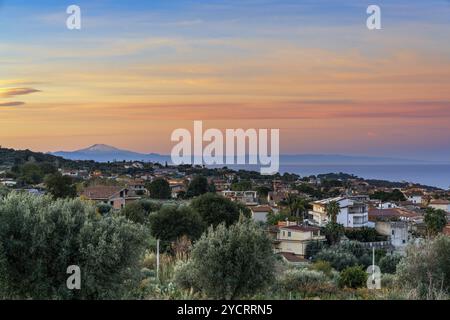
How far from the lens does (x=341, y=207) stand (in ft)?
126

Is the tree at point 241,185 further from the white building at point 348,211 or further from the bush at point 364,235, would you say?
the bush at point 364,235

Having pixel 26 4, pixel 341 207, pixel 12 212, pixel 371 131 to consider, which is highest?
pixel 26 4

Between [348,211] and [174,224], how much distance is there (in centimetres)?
2054

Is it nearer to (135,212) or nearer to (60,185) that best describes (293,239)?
(135,212)

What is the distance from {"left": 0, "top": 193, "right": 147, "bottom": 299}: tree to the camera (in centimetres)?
647

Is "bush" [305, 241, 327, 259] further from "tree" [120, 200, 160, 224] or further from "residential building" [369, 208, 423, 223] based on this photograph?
"residential building" [369, 208, 423, 223]

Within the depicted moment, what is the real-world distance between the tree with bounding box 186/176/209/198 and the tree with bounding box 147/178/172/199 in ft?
5.01

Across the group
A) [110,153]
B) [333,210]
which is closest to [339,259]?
[110,153]

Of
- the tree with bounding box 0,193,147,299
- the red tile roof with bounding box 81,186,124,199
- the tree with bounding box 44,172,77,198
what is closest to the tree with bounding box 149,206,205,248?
the tree with bounding box 44,172,77,198
